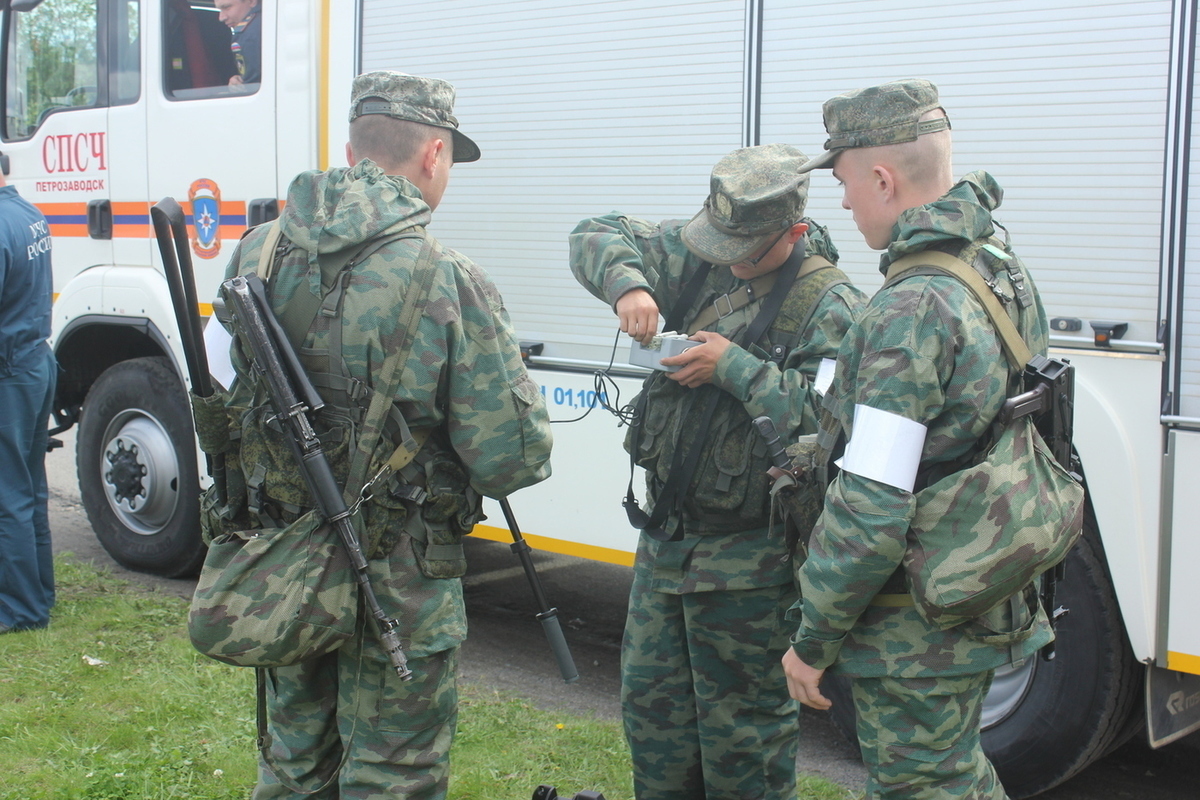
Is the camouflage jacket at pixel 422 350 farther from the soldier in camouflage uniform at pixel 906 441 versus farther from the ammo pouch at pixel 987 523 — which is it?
the ammo pouch at pixel 987 523

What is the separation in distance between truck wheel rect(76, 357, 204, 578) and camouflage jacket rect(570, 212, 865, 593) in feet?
9.50

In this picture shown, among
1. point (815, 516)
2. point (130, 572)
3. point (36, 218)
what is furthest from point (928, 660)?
point (130, 572)

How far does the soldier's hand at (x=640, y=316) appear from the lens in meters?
2.47

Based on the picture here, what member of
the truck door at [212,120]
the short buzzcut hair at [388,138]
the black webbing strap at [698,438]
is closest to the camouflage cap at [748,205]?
the black webbing strap at [698,438]

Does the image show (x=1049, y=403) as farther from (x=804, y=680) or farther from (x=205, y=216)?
(x=205, y=216)

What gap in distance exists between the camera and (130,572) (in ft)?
17.1

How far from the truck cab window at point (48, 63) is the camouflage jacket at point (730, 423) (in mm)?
3660

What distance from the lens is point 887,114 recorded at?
78.3 inches

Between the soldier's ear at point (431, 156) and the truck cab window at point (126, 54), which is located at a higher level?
the truck cab window at point (126, 54)

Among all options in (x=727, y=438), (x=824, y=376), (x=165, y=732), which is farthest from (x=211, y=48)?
(x=824, y=376)

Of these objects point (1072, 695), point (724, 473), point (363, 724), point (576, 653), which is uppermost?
point (724, 473)

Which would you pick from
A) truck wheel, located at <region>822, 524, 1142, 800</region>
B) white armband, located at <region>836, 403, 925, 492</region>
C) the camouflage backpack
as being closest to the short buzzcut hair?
the camouflage backpack

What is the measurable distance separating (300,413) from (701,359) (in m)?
0.86

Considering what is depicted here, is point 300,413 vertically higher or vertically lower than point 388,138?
lower
